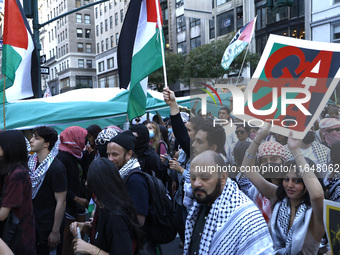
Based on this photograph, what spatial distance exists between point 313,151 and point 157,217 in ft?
5.18

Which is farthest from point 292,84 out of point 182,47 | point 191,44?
point 182,47

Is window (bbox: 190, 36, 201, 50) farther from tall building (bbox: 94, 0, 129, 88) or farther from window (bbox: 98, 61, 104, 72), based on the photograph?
window (bbox: 98, 61, 104, 72)

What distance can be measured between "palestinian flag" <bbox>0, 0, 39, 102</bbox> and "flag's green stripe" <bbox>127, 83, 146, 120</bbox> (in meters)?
2.07

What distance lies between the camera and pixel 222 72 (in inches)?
1092

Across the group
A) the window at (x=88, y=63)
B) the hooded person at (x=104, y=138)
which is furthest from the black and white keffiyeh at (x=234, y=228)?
the window at (x=88, y=63)

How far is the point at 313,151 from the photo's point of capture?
331 centimetres

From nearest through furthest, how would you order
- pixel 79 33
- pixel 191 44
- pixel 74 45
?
1. pixel 191 44
2. pixel 74 45
3. pixel 79 33

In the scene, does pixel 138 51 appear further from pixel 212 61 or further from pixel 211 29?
pixel 211 29

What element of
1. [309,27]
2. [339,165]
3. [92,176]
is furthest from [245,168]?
[309,27]

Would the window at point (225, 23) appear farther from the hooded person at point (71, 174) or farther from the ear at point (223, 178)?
the ear at point (223, 178)

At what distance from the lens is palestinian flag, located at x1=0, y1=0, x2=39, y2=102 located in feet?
17.6

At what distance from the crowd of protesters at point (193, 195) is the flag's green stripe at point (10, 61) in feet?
5.56

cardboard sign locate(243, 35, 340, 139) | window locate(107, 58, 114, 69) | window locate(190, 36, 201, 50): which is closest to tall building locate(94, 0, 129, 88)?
window locate(107, 58, 114, 69)

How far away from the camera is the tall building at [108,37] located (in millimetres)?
53438
